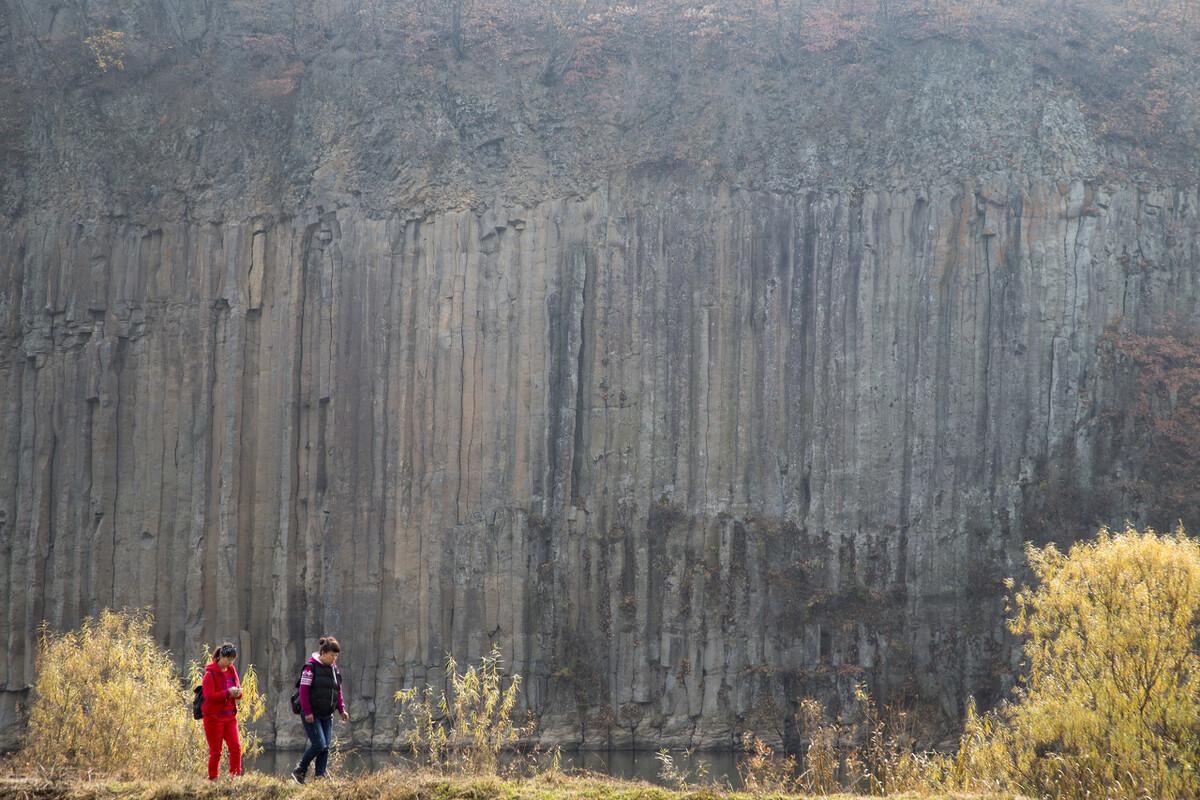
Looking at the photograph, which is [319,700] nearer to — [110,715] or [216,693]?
[216,693]

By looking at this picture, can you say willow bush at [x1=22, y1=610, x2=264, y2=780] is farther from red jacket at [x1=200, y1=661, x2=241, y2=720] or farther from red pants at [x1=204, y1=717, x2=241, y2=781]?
red jacket at [x1=200, y1=661, x2=241, y2=720]

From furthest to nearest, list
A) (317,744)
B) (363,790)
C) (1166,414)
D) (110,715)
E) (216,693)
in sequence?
1. (1166,414)
2. (110,715)
3. (317,744)
4. (216,693)
5. (363,790)

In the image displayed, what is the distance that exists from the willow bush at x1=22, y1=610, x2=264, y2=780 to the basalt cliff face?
18.1 ft

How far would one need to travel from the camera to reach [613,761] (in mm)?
23328

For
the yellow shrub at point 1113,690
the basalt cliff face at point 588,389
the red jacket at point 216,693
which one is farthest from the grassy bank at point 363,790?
the basalt cliff face at point 588,389

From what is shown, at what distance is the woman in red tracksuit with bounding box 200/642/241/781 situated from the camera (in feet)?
39.0

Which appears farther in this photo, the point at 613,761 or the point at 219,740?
the point at 613,761

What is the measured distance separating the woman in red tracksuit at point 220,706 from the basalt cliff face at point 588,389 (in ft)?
38.6

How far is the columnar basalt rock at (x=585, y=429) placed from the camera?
24.3m

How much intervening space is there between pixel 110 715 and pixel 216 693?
571cm

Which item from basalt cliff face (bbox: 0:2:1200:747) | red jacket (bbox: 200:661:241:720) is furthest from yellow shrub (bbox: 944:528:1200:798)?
basalt cliff face (bbox: 0:2:1200:747)

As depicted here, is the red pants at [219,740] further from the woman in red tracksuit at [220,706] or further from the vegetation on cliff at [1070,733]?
the vegetation on cliff at [1070,733]

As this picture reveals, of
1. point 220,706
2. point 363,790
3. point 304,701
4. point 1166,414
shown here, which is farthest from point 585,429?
point 363,790

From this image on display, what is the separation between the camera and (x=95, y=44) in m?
27.0
